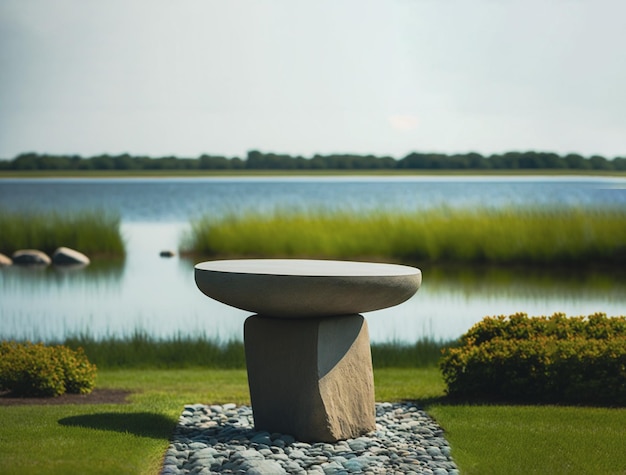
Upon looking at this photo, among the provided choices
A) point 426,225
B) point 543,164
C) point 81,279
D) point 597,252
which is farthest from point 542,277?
point 543,164

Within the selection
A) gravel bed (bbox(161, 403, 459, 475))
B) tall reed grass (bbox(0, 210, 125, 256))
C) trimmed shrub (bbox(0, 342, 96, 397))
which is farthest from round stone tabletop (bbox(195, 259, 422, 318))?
Result: tall reed grass (bbox(0, 210, 125, 256))

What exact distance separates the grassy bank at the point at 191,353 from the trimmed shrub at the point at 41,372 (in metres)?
2.36

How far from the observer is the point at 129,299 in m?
15.5

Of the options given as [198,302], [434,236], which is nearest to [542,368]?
[198,302]

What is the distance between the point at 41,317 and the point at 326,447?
27.9 ft

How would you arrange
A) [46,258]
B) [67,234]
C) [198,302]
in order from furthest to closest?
[67,234] → [46,258] → [198,302]

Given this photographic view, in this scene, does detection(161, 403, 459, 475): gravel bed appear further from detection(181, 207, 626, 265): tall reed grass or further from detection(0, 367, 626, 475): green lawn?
detection(181, 207, 626, 265): tall reed grass

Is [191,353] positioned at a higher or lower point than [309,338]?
lower

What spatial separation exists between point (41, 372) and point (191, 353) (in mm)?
3008

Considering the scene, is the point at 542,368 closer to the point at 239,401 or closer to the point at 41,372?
the point at 239,401

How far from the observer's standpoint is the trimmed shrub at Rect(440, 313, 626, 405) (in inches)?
277

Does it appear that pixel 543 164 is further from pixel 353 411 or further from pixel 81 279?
pixel 353 411

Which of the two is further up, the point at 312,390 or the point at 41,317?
the point at 312,390

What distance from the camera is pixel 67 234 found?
24.1 meters
